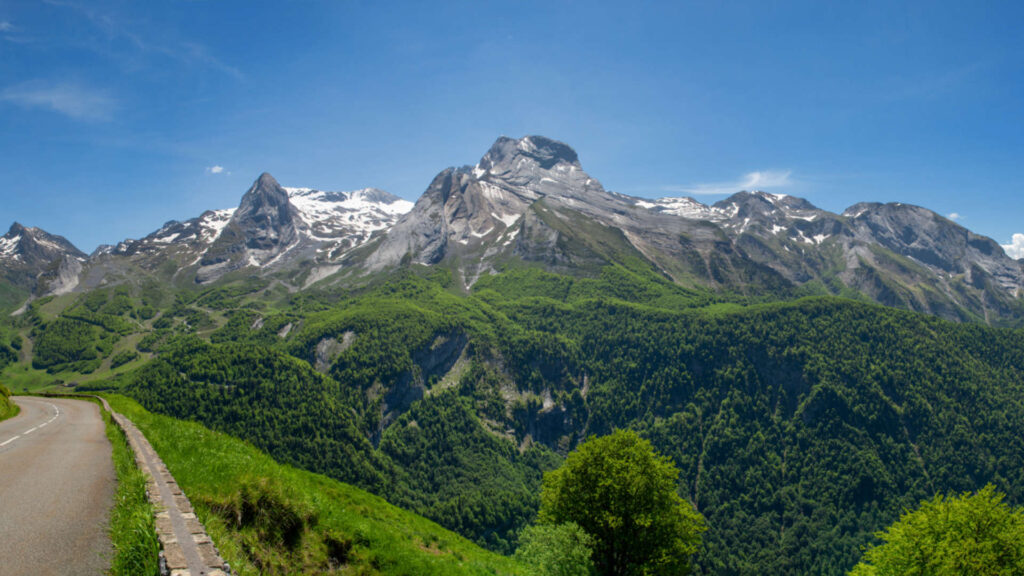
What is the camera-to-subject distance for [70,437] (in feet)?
78.6

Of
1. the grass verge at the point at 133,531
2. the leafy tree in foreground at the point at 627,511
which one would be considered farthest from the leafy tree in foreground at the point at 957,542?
the grass verge at the point at 133,531

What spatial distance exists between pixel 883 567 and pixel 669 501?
1834cm

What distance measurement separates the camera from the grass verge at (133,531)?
8.89 meters

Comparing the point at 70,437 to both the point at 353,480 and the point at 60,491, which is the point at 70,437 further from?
the point at 353,480

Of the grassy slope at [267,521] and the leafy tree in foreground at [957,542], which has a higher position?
the grassy slope at [267,521]

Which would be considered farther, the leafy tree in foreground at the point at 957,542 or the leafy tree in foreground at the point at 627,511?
the leafy tree in foreground at the point at 627,511

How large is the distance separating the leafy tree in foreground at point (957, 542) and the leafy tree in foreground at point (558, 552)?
24.5 metres

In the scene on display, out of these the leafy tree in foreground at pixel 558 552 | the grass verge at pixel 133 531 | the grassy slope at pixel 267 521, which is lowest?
the leafy tree in foreground at pixel 558 552

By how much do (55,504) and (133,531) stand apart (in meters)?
Answer: 5.82

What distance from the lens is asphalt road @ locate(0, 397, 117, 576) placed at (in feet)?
32.7

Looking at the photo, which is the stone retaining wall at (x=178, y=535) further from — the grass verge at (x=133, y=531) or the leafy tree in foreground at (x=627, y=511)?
the leafy tree in foreground at (x=627, y=511)

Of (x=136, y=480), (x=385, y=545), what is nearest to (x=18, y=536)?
(x=136, y=480)

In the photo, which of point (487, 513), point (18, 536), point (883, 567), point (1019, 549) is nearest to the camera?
point (18, 536)

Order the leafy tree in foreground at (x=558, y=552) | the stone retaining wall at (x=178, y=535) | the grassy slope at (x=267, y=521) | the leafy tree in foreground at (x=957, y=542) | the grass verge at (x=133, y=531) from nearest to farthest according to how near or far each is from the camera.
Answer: the stone retaining wall at (x=178, y=535), the grass verge at (x=133, y=531), the grassy slope at (x=267, y=521), the leafy tree in foreground at (x=558, y=552), the leafy tree in foreground at (x=957, y=542)
